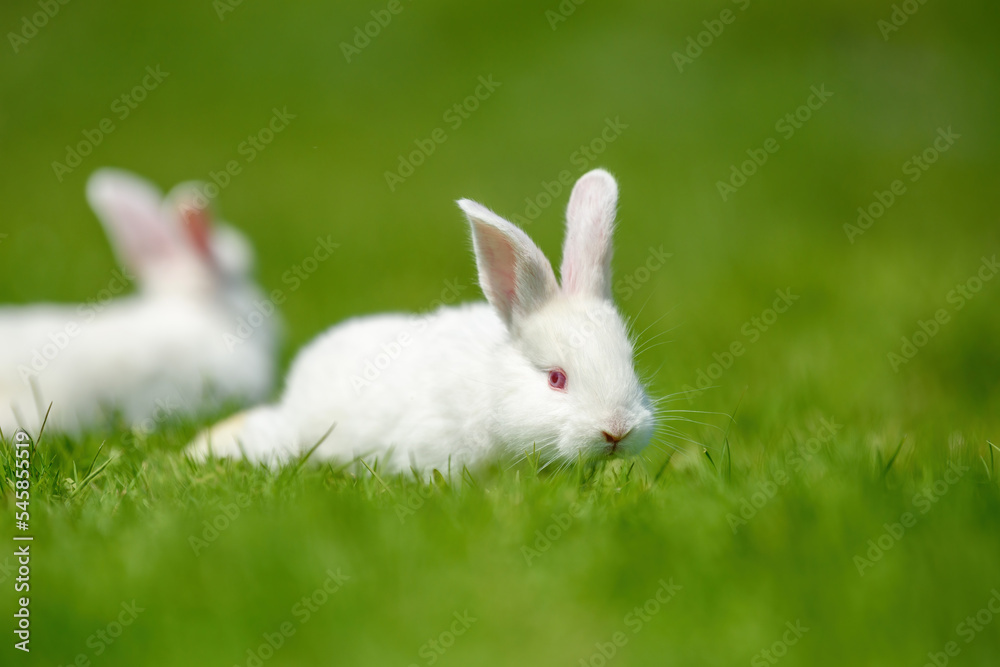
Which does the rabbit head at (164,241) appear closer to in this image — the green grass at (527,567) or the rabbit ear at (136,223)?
the rabbit ear at (136,223)

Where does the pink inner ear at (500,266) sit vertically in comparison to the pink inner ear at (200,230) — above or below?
above

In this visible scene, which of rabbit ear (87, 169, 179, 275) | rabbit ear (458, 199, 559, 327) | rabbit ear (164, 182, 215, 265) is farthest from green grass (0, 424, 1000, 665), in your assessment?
rabbit ear (87, 169, 179, 275)

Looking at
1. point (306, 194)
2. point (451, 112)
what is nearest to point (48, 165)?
point (306, 194)

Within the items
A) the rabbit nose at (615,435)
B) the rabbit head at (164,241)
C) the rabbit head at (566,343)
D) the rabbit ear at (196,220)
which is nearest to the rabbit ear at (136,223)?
the rabbit head at (164,241)

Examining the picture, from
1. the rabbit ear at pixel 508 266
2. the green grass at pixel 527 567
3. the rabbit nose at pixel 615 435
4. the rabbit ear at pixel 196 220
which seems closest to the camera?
the green grass at pixel 527 567

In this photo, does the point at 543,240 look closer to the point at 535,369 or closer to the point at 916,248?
the point at 916,248

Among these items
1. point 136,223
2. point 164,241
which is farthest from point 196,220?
point 136,223
